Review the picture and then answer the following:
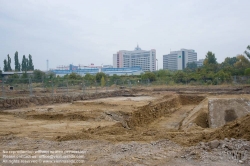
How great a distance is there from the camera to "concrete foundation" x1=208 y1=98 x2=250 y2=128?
13711 millimetres

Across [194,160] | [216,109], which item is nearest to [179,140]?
[194,160]

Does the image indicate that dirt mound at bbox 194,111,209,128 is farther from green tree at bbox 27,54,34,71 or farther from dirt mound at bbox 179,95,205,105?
green tree at bbox 27,54,34,71

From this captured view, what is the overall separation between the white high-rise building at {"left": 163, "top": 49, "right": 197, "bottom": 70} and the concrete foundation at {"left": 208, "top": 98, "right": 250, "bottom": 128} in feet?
461

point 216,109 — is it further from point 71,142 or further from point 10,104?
point 10,104

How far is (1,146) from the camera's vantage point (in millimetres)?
8023

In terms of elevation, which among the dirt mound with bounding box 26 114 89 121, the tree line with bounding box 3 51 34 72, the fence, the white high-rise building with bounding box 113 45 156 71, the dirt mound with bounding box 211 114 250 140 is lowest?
the dirt mound with bounding box 26 114 89 121

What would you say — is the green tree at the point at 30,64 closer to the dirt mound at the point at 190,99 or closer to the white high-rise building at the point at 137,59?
the dirt mound at the point at 190,99

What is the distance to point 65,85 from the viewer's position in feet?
90.1

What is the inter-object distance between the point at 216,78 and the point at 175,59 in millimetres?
115106

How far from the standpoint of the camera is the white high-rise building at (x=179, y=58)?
154m

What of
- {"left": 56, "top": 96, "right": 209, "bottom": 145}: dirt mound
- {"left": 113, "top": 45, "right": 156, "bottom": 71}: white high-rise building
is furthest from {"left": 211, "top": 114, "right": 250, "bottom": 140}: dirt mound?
{"left": 113, "top": 45, "right": 156, "bottom": 71}: white high-rise building

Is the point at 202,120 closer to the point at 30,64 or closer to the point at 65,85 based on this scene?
the point at 65,85

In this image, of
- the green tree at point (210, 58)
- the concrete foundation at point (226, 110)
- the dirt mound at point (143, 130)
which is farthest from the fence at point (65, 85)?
the green tree at point (210, 58)

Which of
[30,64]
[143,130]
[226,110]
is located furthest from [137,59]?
[143,130]
